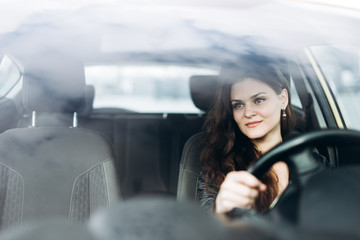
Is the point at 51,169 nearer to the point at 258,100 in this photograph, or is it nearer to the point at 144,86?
the point at 258,100

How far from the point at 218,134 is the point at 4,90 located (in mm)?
840

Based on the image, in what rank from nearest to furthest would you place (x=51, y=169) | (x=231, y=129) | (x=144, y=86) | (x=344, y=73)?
(x=344, y=73)
(x=51, y=169)
(x=231, y=129)
(x=144, y=86)

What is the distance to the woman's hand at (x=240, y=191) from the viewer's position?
97 centimetres

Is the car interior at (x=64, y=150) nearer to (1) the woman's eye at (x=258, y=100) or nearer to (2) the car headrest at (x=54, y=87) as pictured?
(2) the car headrest at (x=54, y=87)

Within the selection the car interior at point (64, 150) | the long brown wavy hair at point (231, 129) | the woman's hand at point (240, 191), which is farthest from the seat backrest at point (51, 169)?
the woman's hand at point (240, 191)

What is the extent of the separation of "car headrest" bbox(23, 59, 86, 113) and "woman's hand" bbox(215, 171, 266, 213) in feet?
2.61

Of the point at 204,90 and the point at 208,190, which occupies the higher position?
the point at 204,90

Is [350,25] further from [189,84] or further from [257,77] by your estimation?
[189,84]

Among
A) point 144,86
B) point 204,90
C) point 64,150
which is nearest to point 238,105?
point 204,90

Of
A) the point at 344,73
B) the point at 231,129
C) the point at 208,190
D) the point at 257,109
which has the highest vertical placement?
the point at 344,73

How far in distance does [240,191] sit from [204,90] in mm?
1173

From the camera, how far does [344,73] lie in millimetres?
1465

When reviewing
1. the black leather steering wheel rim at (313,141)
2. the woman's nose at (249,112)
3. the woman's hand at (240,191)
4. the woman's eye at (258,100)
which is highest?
the black leather steering wheel rim at (313,141)

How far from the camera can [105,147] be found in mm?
1675
